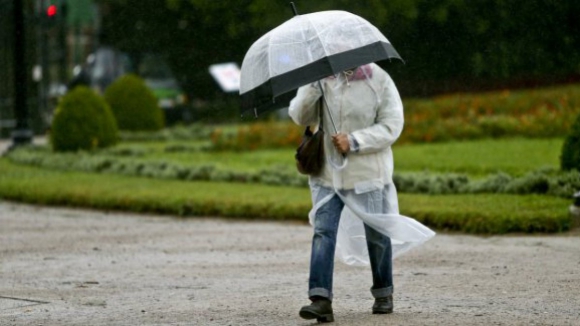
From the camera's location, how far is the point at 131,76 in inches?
1148

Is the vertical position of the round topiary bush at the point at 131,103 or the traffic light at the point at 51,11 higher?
the traffic light at the point at 51,11

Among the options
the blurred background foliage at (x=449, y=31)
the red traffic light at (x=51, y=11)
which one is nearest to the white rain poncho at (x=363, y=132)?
the blurred background foliage at (x=449, y=31)

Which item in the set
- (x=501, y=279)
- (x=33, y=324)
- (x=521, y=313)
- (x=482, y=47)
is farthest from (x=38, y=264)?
(x=482, y=47)

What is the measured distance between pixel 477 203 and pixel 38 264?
14.9 ft

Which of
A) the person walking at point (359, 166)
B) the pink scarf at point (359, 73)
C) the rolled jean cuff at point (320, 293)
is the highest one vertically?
the pink scarf at point (359, 73)

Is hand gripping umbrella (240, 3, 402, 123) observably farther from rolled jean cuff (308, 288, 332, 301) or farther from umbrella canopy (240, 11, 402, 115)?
rolled jean cuff (308, 288, 332, 301)

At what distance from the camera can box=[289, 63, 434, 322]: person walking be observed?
7613mm

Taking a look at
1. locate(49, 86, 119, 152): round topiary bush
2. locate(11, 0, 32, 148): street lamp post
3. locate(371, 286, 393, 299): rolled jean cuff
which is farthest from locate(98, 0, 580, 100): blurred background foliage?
locate(371, 286, 393, 299): rolled jean cuff

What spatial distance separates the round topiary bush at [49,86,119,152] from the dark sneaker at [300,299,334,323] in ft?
51.2

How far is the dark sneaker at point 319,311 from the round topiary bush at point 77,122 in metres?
15.6

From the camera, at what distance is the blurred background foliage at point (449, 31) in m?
22.4

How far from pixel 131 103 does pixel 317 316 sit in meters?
22.1

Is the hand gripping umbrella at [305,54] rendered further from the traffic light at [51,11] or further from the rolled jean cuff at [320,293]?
the traffic light at [51,11]

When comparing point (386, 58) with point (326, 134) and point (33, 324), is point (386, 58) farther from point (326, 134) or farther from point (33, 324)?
point (33, 324)
